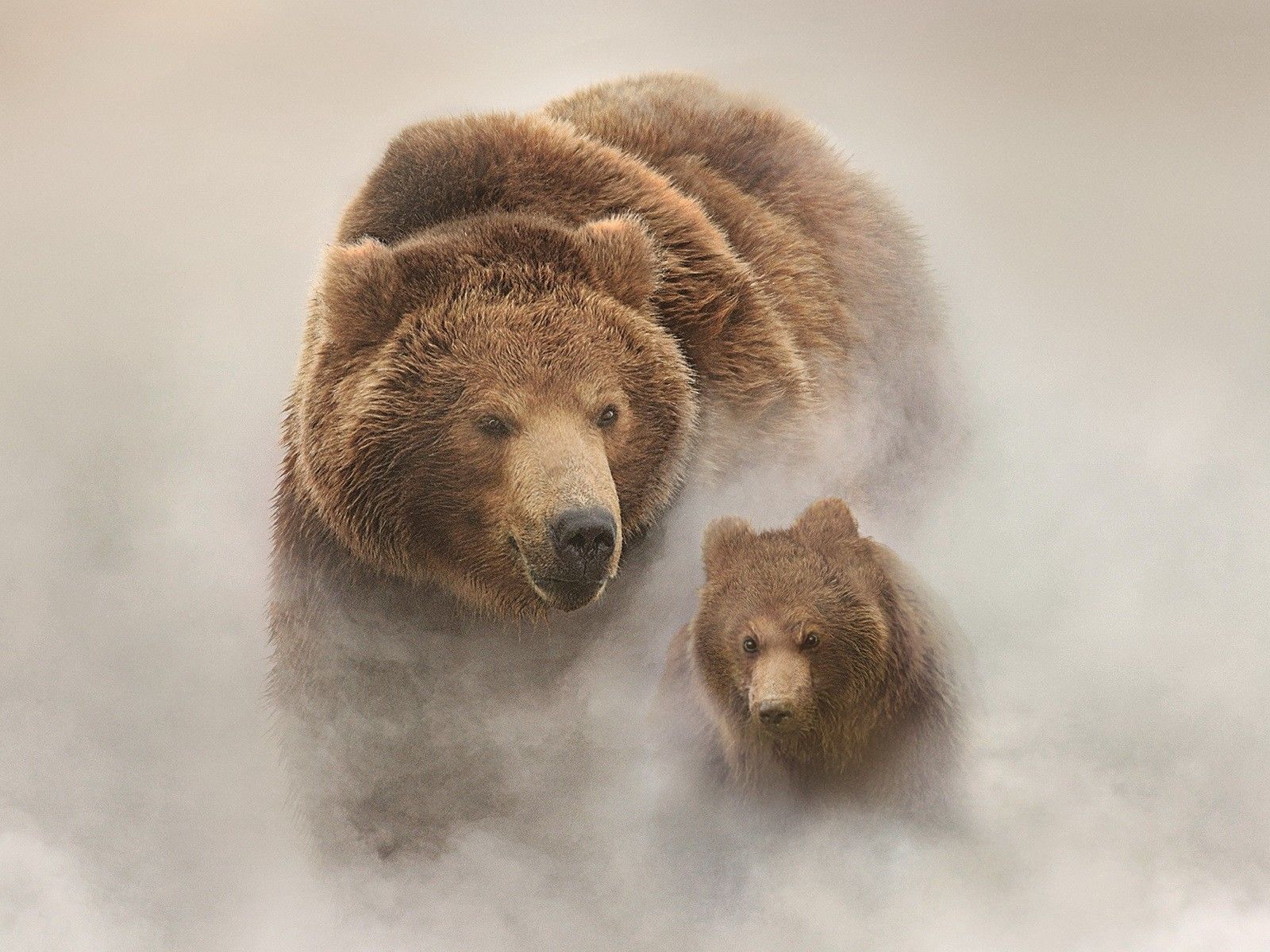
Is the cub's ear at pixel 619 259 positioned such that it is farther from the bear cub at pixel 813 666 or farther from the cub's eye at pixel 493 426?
the bear cub at pixel 813 666

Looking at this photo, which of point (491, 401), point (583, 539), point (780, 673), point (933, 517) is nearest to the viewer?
point (583, 539)

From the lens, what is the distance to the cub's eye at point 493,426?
7.20ft

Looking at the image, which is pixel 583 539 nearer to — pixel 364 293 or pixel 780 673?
pixel 780 673

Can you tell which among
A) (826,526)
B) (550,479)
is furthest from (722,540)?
(550,479)

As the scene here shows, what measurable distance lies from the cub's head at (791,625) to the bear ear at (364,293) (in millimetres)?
749

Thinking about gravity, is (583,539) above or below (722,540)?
above

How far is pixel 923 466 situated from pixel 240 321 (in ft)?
4.96

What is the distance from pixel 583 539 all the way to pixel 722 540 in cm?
42

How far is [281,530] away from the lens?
2.50 meters

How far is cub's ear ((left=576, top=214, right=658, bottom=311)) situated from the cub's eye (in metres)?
0.34

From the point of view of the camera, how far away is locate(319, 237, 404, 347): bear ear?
2.26 metres

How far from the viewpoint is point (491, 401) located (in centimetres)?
220

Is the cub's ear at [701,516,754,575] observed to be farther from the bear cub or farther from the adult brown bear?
the adult brown bear

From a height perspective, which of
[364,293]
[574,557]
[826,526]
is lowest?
[826,526]
